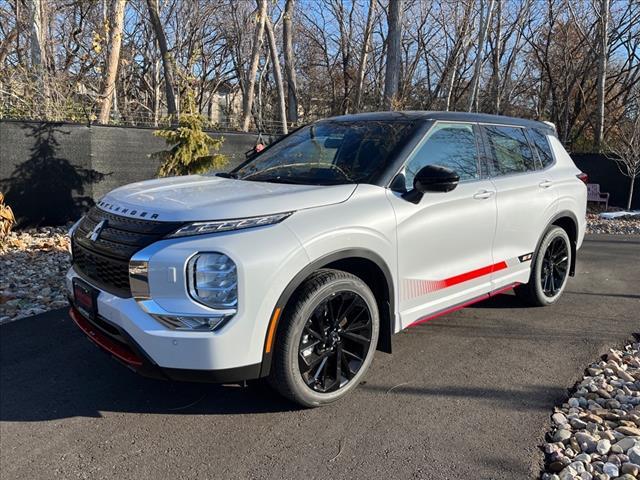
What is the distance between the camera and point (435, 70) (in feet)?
91.2

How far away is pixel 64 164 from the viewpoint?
8.65 metres

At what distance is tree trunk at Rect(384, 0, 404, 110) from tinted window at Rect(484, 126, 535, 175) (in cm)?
892

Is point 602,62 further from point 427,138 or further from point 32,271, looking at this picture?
point 32,271

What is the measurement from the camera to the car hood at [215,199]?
2760mm

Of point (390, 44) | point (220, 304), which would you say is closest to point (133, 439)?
point (220, 304)

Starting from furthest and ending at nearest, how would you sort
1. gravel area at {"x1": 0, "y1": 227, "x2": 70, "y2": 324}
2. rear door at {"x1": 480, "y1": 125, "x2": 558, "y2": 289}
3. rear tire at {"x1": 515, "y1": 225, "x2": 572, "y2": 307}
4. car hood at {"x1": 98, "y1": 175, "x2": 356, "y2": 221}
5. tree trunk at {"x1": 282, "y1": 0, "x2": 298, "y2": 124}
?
1. tree trunk at {"x1": 282, "y1": 0, "x2": 298, "y2": 124}
2. gravel area at {"x1": 0, "y1": 227, "x2": 70, "y2": 324}
3. rear tire at {"x1": 515, "y1": 225, "x2": 572, "y2": 307}
4. rear door at {"x1": 480, "y1": 125, "x2": 558, "y2": 289}
5. car hood at {"x1": 98, "y1": 175, "x2": 356, "y2": 221}

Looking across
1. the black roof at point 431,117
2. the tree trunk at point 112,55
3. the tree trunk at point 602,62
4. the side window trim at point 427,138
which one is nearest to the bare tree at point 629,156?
the tree trunk at point 602,62

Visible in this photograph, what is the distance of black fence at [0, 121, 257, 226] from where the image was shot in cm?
815

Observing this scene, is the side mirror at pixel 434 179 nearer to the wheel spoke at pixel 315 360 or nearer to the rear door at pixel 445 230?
the rear door at pixel 445 230

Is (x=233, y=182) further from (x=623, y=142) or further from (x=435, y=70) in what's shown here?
(x=435, y=70)

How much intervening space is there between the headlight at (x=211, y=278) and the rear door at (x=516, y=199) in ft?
7.93

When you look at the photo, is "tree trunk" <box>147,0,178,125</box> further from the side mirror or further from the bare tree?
the bare tree

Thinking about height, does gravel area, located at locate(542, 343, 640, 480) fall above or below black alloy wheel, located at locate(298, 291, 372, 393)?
below

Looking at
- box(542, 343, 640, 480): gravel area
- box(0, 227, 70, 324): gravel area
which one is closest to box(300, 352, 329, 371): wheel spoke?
box(542, 343, 640, 480): gravel area
